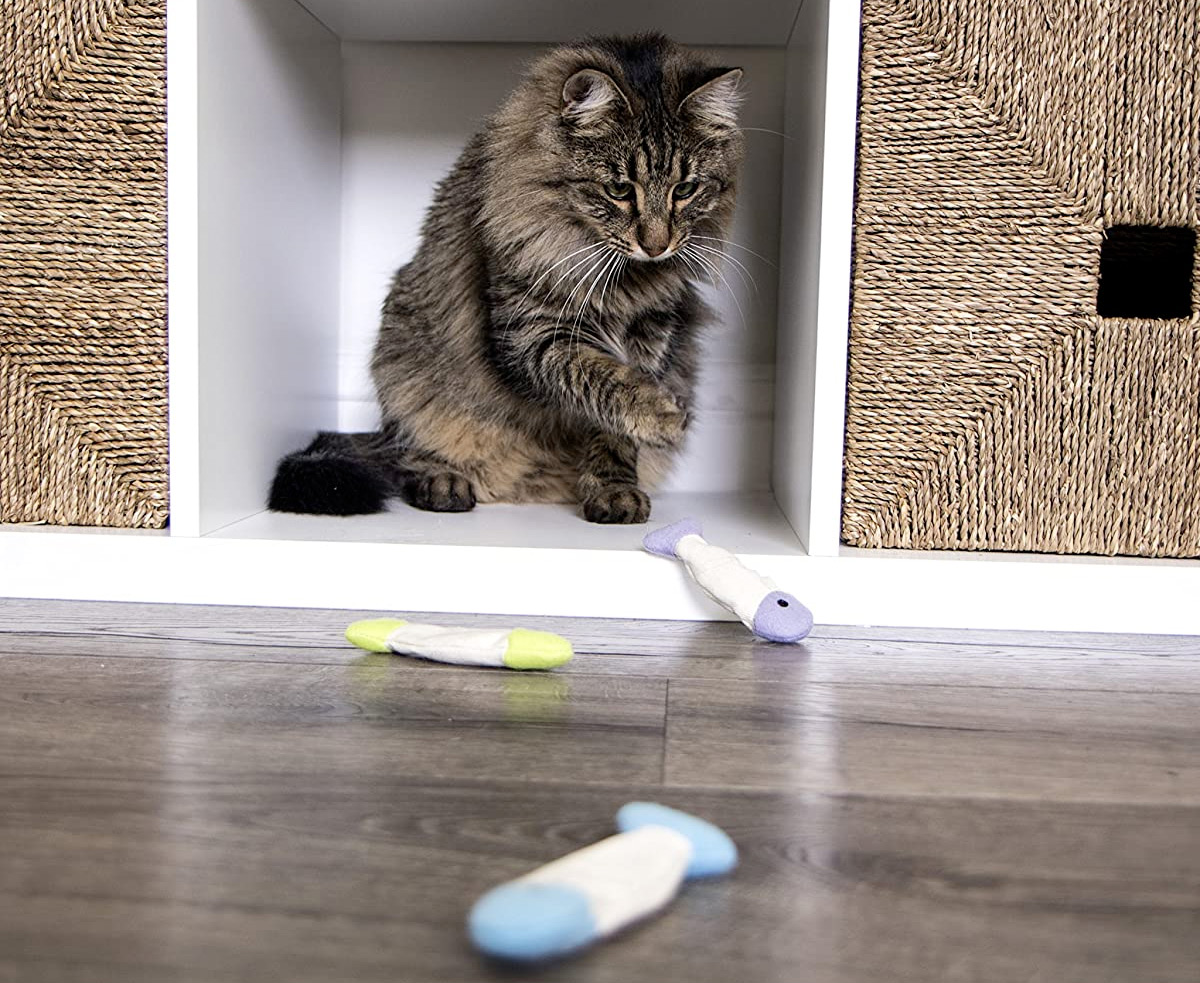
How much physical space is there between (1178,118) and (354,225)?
1465 mm

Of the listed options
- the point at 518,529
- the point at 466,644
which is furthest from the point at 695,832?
the point at 518,529

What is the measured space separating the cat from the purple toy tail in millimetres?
222

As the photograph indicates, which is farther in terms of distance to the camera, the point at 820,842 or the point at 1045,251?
the point at 1045,251

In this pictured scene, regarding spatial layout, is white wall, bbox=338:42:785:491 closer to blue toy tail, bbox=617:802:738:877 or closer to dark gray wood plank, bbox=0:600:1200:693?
dark gray wood plank, bbox=0:600:1200:693

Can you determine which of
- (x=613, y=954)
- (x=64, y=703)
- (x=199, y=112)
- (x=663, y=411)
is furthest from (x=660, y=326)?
(x=613, y=954)

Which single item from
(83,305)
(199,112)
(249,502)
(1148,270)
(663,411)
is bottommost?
(249,502)

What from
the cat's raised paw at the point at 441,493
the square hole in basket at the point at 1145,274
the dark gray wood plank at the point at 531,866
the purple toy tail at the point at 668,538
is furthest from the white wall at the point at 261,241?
the square hole in basket at the point at 1145,274

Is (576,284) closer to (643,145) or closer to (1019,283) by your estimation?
(643,145)

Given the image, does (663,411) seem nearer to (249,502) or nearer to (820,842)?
(249,502)

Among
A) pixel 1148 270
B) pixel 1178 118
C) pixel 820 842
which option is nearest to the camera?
pixel 820 842

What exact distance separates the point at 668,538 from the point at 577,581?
0.13 m

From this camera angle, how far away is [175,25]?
4.80ft

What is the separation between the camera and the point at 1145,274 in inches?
71.7

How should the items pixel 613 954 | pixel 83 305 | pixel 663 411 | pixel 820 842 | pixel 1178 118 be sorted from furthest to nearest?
pixel 663 411, pixel 83 305, pixel 1178 118, pixel 820 842, pixel 613 954
